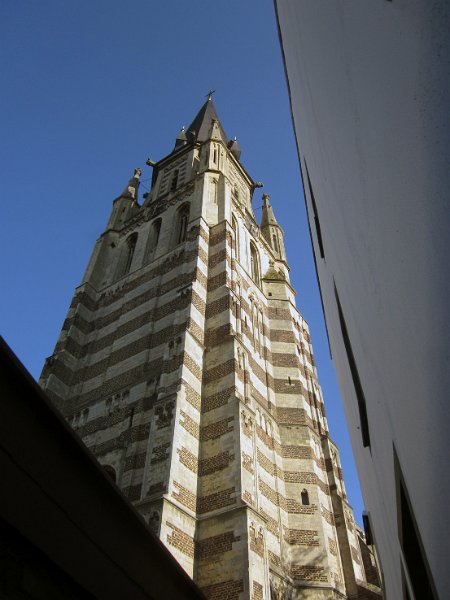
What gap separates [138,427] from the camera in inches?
554

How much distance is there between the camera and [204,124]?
125ft

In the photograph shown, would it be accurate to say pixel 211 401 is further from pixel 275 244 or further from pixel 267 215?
pixel 267 215

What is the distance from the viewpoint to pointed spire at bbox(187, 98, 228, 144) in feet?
115

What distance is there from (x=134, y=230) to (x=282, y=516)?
17.7 m

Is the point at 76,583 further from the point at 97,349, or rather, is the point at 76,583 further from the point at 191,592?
the point at 97,349

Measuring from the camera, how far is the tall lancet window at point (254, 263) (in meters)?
23.9

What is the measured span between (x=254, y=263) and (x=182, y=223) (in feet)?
15.2

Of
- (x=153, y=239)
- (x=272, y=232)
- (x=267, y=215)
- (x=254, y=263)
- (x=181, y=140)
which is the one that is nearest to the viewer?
(x=153, y=239)

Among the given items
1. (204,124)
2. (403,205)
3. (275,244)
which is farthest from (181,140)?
Answer: (403,205)

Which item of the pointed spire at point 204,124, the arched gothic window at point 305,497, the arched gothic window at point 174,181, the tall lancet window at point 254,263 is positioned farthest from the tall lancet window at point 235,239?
the pointed spire at point 204,124

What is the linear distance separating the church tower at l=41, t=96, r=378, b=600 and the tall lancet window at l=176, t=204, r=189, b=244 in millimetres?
80

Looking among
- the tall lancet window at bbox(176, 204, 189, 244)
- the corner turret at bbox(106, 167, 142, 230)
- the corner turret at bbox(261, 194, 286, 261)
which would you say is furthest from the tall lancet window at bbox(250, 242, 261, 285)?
the corner turret at bbox(106, 167, 142, 230)

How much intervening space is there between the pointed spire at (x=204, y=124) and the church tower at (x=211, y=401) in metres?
10.6

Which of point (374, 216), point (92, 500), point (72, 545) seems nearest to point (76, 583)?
point (72, 545)
